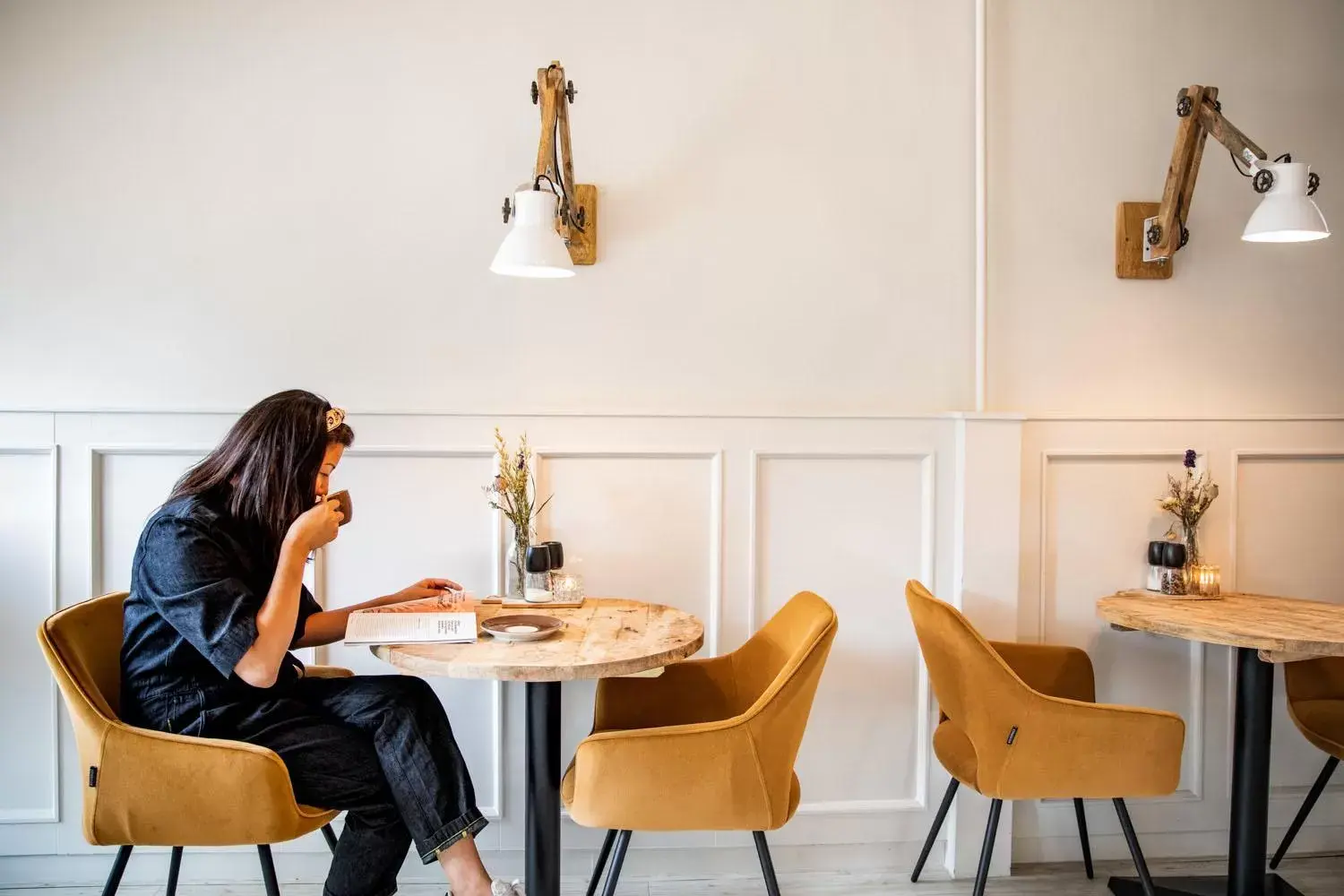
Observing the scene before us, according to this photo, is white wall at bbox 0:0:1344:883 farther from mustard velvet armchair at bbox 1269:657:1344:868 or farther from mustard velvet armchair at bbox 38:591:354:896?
mustard velvet armchair at bbox 38:591:354:896

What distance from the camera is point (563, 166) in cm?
249

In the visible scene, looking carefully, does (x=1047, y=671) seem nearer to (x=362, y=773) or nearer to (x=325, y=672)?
(x=362, y=773)

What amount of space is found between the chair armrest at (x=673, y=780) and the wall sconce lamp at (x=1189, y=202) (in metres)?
1.84

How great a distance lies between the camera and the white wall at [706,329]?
2.59 meters

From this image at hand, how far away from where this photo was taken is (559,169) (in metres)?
2.64

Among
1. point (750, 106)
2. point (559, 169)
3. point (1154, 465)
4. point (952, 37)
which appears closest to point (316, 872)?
point (559, 169)

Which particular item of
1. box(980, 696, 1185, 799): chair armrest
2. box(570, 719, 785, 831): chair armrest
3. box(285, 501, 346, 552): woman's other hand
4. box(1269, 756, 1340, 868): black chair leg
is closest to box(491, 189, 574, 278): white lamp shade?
box(285, 501, 346, 552): woman's other hand

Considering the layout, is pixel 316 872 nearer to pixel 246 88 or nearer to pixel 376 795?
pixel 376 795

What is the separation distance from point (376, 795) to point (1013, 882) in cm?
179

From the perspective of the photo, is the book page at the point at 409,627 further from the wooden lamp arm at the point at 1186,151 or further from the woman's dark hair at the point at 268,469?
the wooden lamp arm at the point at 1186,151

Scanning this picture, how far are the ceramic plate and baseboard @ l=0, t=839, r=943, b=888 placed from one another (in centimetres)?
84

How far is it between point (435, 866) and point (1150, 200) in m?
2.80

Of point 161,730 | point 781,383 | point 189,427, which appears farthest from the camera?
point 781,383

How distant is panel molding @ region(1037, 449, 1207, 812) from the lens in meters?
2.76
